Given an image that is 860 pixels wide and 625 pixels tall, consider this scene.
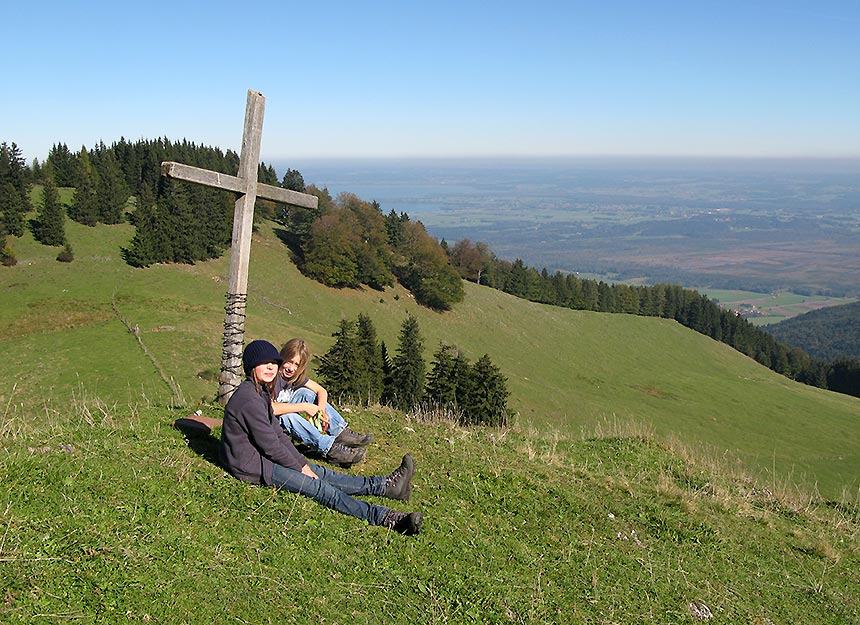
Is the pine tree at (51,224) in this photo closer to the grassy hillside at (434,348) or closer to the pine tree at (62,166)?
the grassy hillside at (434,348)

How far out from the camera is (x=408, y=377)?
41562 mm

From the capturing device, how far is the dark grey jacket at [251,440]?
20.1ft

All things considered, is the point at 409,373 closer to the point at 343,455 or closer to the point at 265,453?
the point at 343,455

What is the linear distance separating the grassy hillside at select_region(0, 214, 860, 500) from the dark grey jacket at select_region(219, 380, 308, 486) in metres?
12.4

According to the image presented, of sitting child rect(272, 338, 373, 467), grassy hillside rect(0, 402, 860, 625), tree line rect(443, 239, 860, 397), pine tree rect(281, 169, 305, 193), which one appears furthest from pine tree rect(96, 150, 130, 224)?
sitting child rect(272, 338, 373, 467)

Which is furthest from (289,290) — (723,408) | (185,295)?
(723,408)

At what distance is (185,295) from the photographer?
154 feet

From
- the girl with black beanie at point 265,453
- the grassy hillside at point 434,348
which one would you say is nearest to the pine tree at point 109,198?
the grassy hillside at point 434,348

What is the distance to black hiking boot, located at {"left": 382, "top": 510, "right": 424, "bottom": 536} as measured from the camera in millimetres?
5855

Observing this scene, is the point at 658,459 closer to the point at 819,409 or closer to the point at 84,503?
the point at 84,503

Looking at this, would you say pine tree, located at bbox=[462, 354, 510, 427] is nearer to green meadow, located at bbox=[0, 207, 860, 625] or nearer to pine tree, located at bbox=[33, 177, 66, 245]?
green meadow, located at bbox=[0, 207, 860, 625]

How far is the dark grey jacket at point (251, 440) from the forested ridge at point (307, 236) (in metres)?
39.9

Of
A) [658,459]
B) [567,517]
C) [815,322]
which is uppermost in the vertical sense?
[567,517]

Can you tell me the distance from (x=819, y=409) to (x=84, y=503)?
66434 millimetres
